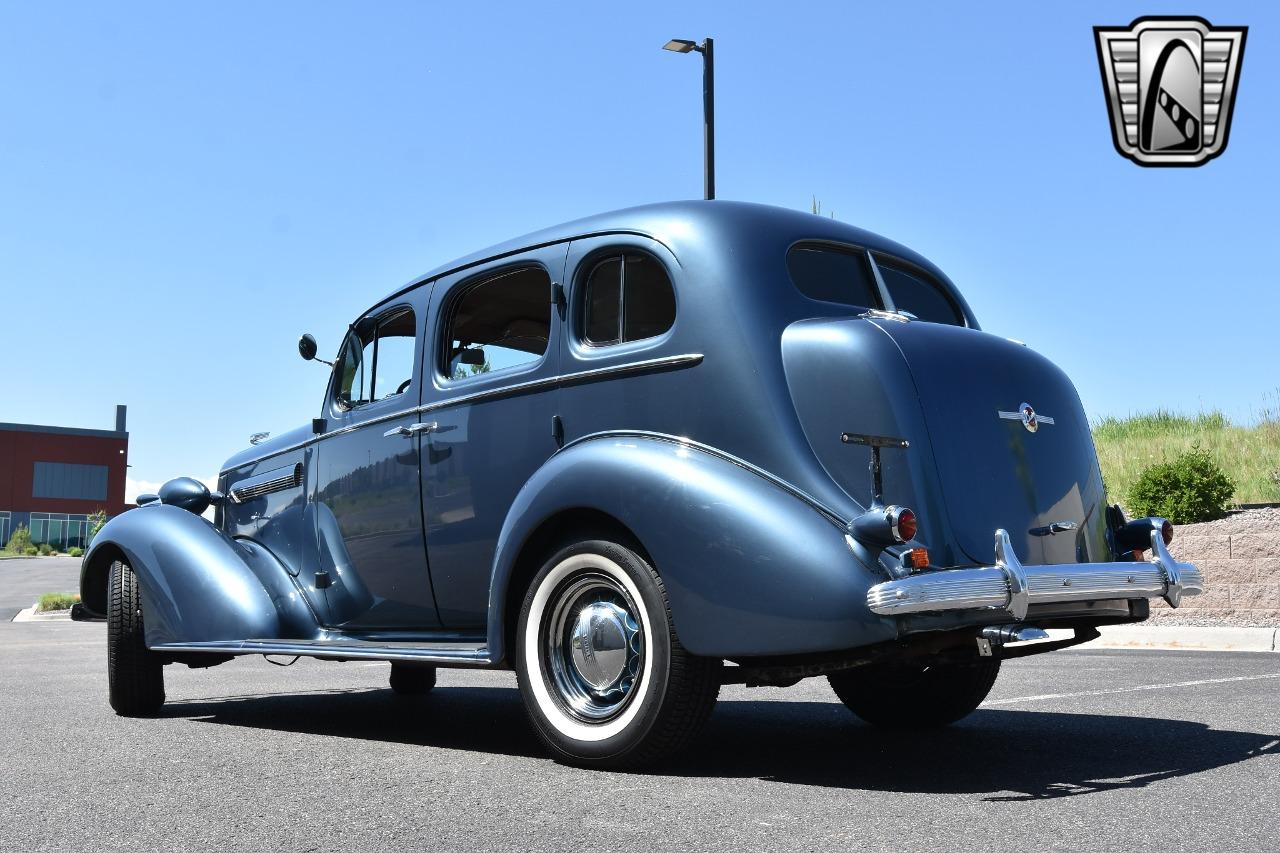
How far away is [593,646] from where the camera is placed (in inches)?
174

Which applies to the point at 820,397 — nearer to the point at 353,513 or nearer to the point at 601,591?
the point at 601,591

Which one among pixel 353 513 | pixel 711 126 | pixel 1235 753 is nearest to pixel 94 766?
pixel 353 513

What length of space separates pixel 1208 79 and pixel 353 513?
23.2 feet

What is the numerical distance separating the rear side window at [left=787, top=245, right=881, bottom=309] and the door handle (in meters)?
1.81

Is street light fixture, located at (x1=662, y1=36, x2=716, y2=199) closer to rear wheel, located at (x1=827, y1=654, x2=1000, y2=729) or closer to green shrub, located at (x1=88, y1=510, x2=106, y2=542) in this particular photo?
rear wheel, located at (x1=827, y1=654, x2=1000, y2=729)

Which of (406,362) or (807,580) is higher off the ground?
(406,362)

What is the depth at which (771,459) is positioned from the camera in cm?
415

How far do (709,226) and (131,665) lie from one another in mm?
4012

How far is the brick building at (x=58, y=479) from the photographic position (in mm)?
69688

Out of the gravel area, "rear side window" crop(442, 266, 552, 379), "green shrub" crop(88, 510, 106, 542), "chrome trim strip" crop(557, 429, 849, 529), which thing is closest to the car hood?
"rear side window" crop(442, 266, 552, 379)

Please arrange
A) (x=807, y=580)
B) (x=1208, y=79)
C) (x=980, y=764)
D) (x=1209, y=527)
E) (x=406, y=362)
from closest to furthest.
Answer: (x=807, y=580) → (x=980, y=764) → (x=406, y=362) → (x=1208, y=79) → (x=1209, y=527)

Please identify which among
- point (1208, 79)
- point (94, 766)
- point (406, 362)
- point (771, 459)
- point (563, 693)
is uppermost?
point (1208, 79)

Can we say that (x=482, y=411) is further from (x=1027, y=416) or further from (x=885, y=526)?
(x=1027, y=416)

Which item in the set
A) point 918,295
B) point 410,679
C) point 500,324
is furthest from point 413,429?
point 410,679
